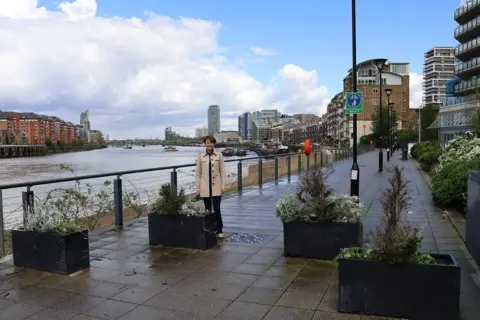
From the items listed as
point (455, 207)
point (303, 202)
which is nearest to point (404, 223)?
point (303, 202)

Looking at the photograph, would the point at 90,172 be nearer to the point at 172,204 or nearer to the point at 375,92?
the point at 172,204

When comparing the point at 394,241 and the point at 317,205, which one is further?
the point at 317,205

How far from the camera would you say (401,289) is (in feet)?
12.1

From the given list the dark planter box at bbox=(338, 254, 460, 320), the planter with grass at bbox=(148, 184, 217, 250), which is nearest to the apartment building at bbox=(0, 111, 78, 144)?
the planter with grass at bbox=(148, 184, 217, 250)

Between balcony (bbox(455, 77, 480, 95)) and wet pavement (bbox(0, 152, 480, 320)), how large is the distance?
60.1 meters

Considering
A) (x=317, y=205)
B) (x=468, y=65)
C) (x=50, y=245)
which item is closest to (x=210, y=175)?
(x=317, y=205)

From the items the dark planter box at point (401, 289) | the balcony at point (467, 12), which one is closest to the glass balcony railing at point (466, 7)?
the balcony at point (467, 12)

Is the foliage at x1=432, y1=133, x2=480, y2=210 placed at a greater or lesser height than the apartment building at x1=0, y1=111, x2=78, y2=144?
lesser

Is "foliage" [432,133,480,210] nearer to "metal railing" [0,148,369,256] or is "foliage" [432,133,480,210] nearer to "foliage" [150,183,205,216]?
"metal railing" [0,148,369,256]

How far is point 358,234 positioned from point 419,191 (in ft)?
31.1

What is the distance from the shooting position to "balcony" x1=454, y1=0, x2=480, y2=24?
195 ft

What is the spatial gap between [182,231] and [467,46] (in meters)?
66.3

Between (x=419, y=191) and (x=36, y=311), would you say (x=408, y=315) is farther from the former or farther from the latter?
(x=419, y=191)

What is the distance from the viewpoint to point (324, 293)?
4410 mm
